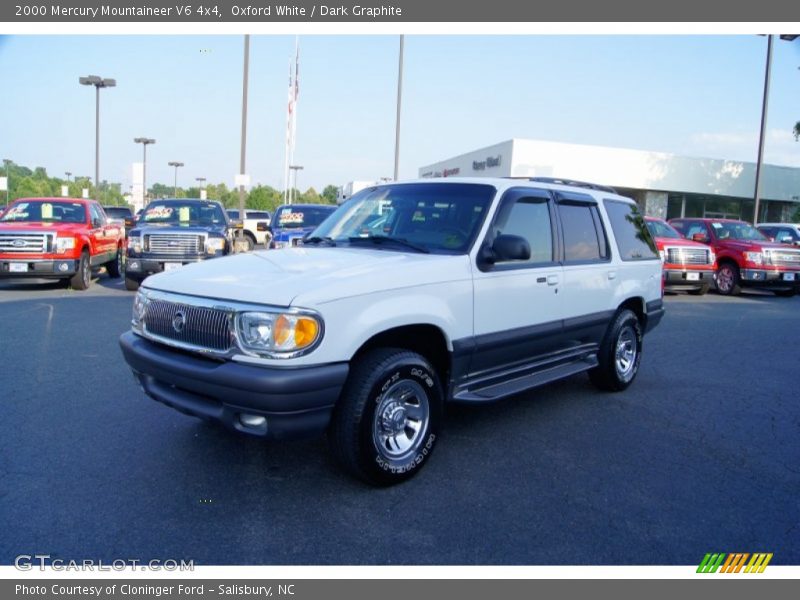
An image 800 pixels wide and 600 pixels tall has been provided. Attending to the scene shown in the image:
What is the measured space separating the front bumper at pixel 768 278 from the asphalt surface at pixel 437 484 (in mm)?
10115

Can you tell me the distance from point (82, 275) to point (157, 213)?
198 centimetres

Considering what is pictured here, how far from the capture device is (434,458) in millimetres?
4324

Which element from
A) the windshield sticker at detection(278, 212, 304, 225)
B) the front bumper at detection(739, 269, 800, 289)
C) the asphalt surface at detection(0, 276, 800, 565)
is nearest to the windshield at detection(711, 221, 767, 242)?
the front bumper at detection(739, 269, 800, 289)

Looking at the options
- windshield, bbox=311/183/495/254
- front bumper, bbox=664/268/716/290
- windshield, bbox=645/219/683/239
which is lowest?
front bumper, bbox=664/268/716/290

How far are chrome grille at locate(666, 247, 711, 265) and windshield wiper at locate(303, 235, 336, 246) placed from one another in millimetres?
11495

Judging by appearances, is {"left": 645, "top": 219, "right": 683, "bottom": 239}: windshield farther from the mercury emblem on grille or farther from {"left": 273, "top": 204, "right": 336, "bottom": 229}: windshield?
the mercury emblem on grille

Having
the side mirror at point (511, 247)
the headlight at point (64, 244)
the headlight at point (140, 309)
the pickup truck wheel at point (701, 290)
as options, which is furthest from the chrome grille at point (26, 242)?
the pickup truck wheel at point (701, 290)

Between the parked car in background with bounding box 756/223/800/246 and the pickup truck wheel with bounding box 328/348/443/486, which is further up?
the parked car in background with bounding box 756/223/800/246

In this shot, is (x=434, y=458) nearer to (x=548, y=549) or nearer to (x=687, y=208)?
(x=548, y=549)

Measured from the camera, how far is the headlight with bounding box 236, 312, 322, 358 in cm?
332

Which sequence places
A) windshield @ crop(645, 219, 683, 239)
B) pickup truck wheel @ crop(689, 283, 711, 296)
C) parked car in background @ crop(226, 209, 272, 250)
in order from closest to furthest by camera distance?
pickup truck wheel @ crop(689, 283, 711, 296), windshield @ crop(645, 219, 683, 239), parked car in background @ crop(226, 209, 272, 250)

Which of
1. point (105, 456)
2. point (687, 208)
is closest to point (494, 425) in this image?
point (105, 456)

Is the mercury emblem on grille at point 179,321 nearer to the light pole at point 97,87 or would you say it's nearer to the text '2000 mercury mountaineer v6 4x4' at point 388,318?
the text '2000 mercury mountaineer v6 4x4' at point 388,318

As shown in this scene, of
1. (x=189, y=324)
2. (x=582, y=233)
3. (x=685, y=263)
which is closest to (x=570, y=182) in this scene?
(x=582, y=233)
